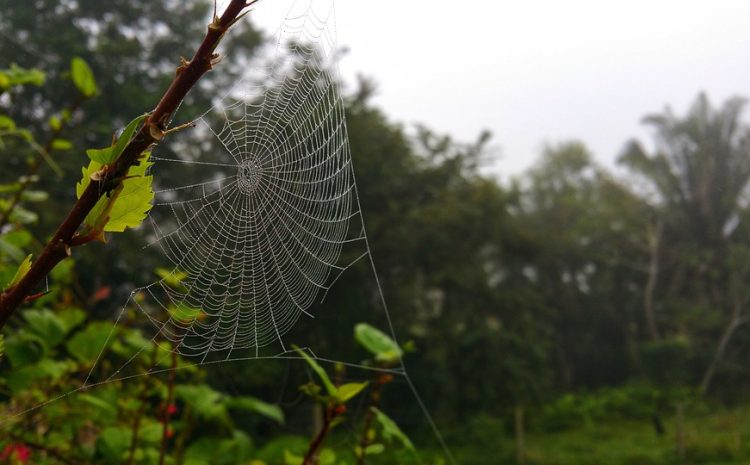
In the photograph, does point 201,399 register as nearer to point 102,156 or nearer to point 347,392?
point 347,392

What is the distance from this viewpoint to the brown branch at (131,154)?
0.43 meters

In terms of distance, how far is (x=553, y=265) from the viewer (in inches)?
840

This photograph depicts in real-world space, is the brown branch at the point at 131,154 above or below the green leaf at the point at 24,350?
above

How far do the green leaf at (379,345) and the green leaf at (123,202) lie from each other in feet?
2.09

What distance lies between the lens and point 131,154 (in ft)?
1.46

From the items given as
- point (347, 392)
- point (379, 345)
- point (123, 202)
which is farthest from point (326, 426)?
point (123, 202)

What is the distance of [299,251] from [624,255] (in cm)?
2068

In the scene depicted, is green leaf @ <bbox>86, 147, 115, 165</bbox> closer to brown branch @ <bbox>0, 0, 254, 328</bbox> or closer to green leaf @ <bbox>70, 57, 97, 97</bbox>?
brown branch @ <bbox>0, 0, 254, 328</bbox>

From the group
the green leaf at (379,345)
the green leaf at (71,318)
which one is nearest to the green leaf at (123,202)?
the green leaf at (379,345)

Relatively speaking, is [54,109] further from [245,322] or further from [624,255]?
[624,255]

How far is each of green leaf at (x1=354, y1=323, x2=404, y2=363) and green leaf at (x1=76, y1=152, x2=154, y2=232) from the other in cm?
64

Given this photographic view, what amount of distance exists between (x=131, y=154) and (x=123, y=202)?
2.9 inches

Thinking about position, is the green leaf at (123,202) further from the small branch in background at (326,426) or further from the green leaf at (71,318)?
the green leaf at (71,318)

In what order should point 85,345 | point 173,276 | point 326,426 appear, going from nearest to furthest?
point 326,426
point 173,276
point 85,345
